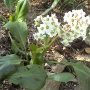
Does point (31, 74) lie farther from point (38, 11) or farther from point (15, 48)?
point (38, 11)

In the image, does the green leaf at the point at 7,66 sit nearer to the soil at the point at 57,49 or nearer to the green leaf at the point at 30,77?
the green leaf at the point at 30,77

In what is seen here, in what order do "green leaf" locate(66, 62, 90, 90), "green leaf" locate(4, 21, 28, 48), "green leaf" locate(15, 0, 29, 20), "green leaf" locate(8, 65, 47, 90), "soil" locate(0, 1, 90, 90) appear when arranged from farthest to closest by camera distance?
"green leaf" locate(15, 0, 29, 20) → "soil" locate(0, 1, 90, 90) → "green leaf" locate(4, 21, 28, 48) → "green leaf" locate(66, 62, 90, 90) → "green leaf" locate(8, 65, 47, 90)

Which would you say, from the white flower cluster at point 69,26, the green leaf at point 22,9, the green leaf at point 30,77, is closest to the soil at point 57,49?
the green leaf at point 22,9

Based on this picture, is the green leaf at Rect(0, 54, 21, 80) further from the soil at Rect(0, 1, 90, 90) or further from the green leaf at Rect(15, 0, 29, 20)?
the green leaf at Rect(15, 0, 29, 20)

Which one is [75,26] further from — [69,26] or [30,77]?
[30,77]

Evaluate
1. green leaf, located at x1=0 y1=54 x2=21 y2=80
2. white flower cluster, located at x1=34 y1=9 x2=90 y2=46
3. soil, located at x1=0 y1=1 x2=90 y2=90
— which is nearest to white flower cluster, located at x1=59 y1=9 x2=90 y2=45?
white flower cluster, located at x1=34 y1=9 x2=90 y2=46

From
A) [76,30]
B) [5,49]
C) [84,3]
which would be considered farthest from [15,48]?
[84,3]
